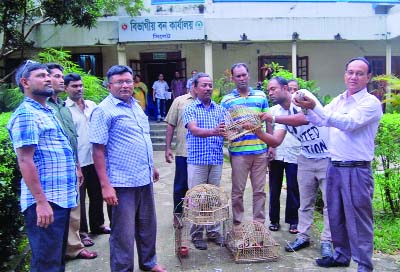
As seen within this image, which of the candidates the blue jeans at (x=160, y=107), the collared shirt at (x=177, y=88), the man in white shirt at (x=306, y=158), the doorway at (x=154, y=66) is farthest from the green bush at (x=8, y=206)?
the doorway at (x=154, y=66)

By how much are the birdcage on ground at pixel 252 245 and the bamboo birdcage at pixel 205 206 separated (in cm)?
33

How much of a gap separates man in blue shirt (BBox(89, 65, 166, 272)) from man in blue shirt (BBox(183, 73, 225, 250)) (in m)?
0.90

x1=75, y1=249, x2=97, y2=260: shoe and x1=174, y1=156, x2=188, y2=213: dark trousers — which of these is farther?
x1=174, y1=156, x2=188, y2=213: dark trousers

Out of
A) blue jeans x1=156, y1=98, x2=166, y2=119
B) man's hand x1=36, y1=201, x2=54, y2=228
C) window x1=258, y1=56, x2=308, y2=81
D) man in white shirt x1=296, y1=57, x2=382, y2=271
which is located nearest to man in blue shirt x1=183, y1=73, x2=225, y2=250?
man in white shirt x1=296, y1=57, x2=382, y2=271

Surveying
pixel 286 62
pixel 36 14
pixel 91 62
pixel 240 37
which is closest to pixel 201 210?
pixel 36 14

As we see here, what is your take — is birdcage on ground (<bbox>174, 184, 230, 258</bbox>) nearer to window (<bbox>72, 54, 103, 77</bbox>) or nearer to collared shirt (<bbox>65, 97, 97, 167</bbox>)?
collared shirt (<bbox>65, 97, 97, 167</bbox>)

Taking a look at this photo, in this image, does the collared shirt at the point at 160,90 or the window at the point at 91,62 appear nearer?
the collared shirt at the point at 160,90

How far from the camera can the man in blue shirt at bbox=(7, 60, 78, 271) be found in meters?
3.02

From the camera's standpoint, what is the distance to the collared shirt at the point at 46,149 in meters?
3.04

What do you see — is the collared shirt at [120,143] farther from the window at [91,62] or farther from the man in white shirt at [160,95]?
the window at [91,62]

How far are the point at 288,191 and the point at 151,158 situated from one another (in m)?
2.15

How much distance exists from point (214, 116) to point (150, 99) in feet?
35.8

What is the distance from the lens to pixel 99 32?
1383cm

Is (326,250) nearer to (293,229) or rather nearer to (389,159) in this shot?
(293,229)
